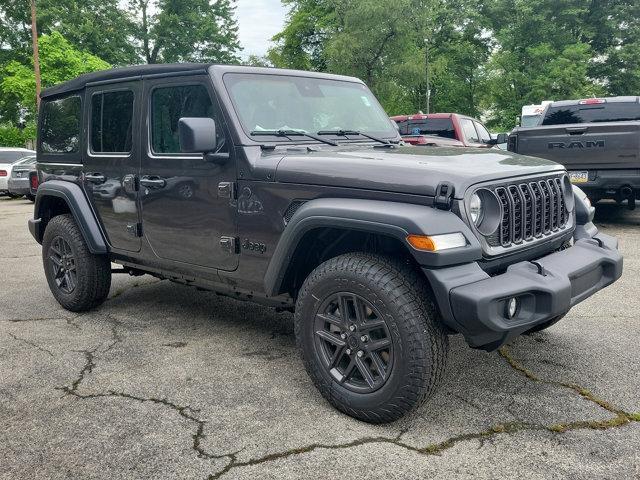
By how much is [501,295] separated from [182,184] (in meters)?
2.16

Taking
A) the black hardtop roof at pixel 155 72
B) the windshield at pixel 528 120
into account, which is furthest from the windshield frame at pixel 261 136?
the windshield at pixel 528 120

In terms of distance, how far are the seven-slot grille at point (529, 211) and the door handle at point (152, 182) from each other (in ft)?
7.11

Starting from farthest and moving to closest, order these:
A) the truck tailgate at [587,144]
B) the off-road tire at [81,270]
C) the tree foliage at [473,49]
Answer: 1. the tree foliage at [473,49]
2. the truck tailgate at [587,144]
3. the off-road tire at [81,270]

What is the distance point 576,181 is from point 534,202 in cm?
567

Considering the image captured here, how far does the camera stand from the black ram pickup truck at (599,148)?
316 inches

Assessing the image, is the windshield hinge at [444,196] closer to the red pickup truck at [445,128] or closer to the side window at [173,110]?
the side window at [173,110]

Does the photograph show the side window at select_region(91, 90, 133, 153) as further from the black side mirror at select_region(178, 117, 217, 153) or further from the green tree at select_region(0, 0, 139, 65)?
the green tree at select_region(0, 0, 139, 65)

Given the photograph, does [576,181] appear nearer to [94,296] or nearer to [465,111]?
[94,296]

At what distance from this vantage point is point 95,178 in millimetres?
4566

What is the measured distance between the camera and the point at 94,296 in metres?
4.88

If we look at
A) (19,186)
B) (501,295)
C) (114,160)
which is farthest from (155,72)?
(19,186)

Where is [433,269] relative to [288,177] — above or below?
below

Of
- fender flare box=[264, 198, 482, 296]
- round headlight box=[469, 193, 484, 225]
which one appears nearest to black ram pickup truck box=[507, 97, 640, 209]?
round headlight box=[469, 193, 484, 225]

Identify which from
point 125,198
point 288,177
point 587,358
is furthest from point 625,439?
point 125,198
